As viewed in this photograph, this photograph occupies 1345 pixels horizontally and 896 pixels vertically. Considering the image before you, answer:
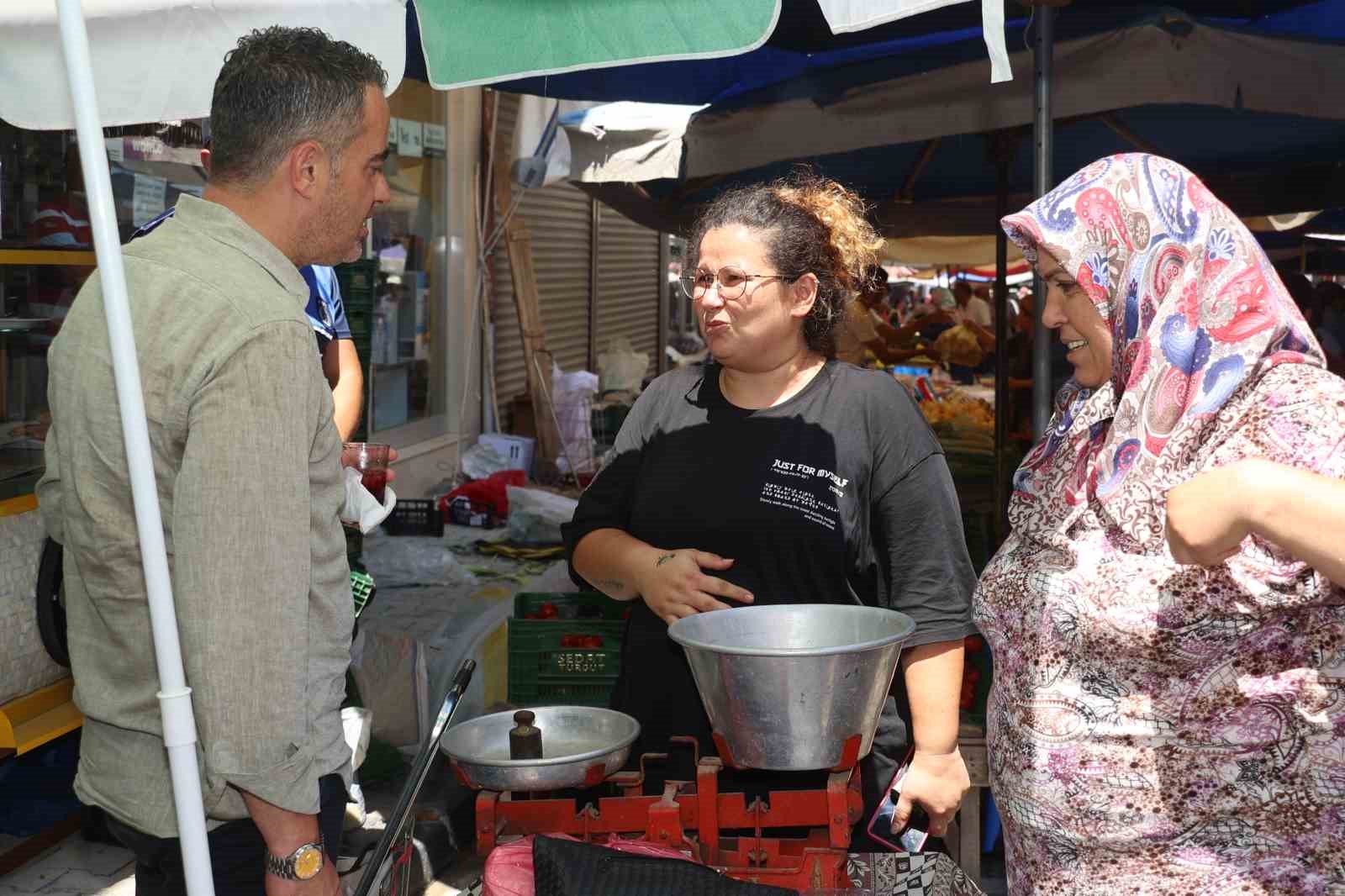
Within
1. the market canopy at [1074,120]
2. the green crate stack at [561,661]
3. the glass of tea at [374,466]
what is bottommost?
the green crate stack at [561,661]

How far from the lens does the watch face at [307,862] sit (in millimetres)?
1779

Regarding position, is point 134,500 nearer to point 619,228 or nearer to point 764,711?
point 764,711

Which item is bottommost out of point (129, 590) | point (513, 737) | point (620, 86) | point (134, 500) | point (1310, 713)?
point (513, 737)

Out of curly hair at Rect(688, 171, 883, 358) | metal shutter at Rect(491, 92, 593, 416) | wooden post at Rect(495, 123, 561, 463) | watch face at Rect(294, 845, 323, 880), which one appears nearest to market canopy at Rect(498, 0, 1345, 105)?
curly hair at Rect(688, 171, 883, 358)

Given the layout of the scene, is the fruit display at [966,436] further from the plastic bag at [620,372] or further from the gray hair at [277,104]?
the gray hair at [277,104]

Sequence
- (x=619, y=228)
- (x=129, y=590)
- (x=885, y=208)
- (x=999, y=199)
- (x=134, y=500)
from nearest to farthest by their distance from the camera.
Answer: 1. (x=134, y=500)
2. (x=129, y=590)
3. (x=999, y=199)
4. (x=885, y=208)
5. (x=619, y=228)

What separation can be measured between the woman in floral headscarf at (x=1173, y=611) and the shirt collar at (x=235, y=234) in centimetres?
119

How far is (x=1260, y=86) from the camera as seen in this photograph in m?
3.69

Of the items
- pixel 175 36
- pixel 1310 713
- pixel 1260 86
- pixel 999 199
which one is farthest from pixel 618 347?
pixel 1310 713

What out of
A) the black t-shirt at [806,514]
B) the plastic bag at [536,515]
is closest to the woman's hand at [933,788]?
Result: the black t-shirt at [806,514]

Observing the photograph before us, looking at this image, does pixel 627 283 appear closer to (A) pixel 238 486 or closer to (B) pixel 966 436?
(B) pixel 966 436

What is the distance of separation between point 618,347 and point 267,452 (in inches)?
398

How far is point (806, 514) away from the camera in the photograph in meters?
2.56

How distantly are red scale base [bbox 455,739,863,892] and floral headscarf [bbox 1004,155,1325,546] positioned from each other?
0.62m
